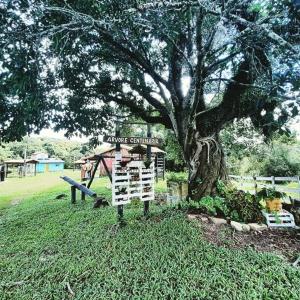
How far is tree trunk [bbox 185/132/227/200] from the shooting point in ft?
24.2

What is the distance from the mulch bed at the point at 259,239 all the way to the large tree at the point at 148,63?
5.70 ft

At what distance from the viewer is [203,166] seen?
7543 millimetres

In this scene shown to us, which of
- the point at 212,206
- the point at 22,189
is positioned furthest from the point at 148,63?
the point at 22,189

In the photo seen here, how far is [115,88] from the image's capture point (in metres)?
8.62

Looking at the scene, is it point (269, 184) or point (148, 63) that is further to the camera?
point (269, 184)

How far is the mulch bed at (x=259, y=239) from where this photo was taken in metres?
4.93

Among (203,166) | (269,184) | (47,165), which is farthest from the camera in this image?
A: (47,165)

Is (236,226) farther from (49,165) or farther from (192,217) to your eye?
(49,165)

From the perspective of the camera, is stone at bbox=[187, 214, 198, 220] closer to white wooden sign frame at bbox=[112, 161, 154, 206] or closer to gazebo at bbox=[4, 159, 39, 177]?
white wooden sign frame at bbox=[112, 161, 154, 206]

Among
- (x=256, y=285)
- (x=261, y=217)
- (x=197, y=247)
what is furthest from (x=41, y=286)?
(x=261, y=217)

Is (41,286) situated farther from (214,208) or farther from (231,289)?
(214,208)

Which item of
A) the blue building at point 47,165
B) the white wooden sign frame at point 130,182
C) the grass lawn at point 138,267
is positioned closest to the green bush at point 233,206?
the grass lawn at point 138,267

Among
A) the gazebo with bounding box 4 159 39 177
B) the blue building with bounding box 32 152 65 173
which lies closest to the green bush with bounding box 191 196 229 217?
the gazebo with bounding box 4 159 39 177

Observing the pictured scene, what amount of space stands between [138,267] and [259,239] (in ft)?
8.83
